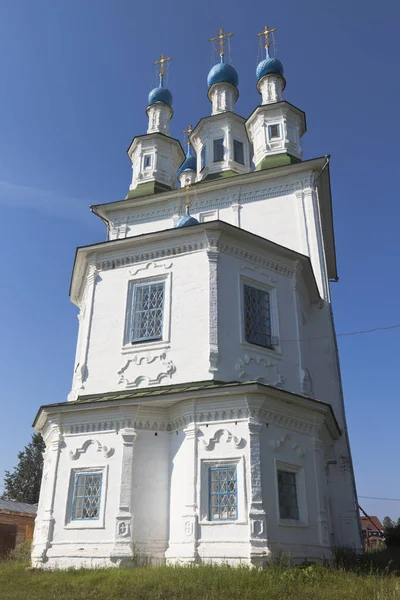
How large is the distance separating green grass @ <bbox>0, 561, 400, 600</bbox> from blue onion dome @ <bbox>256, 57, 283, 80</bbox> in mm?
16933

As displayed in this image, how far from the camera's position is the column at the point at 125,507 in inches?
357

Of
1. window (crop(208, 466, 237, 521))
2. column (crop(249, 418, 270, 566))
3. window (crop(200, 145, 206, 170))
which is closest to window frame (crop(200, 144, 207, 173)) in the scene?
window (crop(200, 145, 206, 170))

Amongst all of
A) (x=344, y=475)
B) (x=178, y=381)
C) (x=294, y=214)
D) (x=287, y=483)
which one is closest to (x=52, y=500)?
(x=178, y=381)

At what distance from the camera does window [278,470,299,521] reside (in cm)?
933

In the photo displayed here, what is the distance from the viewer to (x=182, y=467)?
9625 mm

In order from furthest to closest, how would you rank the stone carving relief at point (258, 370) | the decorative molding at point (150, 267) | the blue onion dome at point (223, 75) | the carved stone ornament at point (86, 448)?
the blue onion dome at point (223, 75), the decorative molding at point (150, 267), the stone carving relief at point (258, 370), the carved stone ornament at point (86, 448)

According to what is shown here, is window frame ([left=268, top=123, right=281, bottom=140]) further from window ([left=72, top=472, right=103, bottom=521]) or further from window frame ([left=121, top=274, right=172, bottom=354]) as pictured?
window ([left=72, top=472, right=103, bottom=521])

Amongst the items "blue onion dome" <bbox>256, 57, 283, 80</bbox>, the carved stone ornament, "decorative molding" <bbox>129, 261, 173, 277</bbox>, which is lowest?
the carved stone ornament

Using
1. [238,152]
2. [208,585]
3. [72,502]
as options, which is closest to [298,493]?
[208,585]

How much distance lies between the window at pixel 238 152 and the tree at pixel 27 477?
2799cm

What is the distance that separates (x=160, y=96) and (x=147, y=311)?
12.5 meters

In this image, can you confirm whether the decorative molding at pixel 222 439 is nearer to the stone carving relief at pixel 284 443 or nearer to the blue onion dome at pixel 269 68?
the stone carving relief at pixel 284 443

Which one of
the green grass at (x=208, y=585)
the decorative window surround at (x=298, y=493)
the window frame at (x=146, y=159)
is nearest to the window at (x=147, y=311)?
the decorative window surround at (x=298, y=493)

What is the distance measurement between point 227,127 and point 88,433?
42.0 feet
